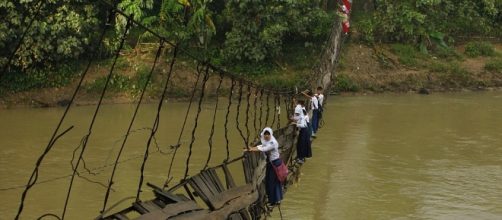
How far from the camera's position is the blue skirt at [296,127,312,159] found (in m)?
7.21

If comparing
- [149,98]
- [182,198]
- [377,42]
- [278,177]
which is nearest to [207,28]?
[149,98]

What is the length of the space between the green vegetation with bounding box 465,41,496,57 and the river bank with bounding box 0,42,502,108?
0.07 m

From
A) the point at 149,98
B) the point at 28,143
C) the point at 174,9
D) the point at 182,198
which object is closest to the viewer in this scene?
the point at 182,198

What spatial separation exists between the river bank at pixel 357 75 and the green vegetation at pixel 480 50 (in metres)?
0.07

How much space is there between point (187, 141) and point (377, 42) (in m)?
9.22

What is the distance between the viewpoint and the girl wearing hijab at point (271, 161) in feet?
16.8

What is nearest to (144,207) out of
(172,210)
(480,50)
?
(172,210)

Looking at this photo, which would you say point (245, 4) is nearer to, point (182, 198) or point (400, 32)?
point (400, 32)

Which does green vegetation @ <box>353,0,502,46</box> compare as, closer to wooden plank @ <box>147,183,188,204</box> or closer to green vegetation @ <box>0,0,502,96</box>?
green vegetation @ <box>0,0,502,96</box>

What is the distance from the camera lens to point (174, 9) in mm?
14500

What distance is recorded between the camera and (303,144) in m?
7.26

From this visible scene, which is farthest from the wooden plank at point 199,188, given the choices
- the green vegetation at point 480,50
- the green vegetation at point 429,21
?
the green vegetation at point 480,50

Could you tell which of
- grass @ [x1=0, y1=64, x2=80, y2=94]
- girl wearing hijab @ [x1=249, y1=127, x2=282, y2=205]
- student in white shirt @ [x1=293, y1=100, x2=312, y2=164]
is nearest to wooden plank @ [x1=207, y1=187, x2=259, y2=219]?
girl wearing hijab @ [x1=249, y1=127, x2=282, y2=205]

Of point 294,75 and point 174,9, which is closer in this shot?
point 174,9
